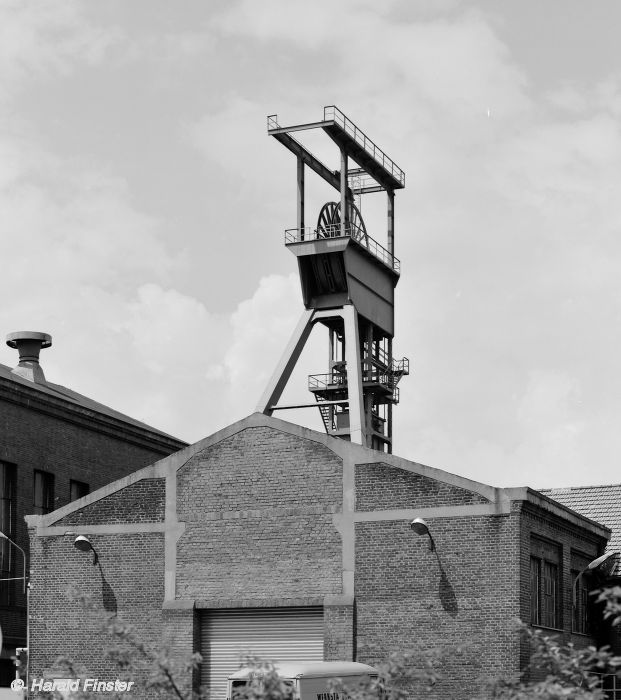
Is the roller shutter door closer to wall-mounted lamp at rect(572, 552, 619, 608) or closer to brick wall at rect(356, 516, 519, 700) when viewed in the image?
brick wall at rect(356, 516, 519, 700)

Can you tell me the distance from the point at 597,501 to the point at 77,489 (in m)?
15.8

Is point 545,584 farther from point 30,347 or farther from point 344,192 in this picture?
point 30,347

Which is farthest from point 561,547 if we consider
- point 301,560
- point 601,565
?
point 301,560

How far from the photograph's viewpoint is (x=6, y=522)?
3759 centimetres

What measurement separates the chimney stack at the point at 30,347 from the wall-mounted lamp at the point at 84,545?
53.8 feet

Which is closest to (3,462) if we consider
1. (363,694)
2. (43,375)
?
(43,375)

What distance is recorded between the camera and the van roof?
916 inches

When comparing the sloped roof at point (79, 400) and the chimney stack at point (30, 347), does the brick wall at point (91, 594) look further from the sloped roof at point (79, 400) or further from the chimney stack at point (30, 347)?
the chimney stack at point (30, 347)

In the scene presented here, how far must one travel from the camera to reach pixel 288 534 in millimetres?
28016

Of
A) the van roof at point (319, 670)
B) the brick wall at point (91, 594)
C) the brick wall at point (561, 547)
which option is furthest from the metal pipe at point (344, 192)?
the van roof at point (319, 670)

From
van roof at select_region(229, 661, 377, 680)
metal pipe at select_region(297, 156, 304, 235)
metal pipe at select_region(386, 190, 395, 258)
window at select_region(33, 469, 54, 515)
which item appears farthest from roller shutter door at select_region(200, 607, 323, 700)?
metal pipe at select_region(386, 190, 395, 258)

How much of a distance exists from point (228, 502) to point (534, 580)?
22.2 ft

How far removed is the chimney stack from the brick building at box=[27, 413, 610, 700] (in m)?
15.8

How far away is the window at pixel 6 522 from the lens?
37312 millimetres
